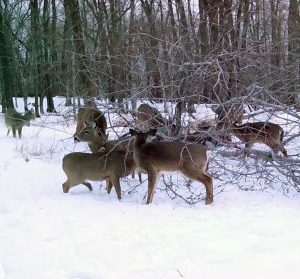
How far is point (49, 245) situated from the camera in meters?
4.87

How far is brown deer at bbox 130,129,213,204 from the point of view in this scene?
7098mm

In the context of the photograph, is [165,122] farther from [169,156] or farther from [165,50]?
[165,50]

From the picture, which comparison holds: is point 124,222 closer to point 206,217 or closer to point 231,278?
point 206,217

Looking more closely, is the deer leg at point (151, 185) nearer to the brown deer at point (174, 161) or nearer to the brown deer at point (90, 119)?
the brown deer at point (174, 161)

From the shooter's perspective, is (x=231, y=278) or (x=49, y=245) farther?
(x=49, y=245)

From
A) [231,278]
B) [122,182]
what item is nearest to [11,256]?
[231,278]

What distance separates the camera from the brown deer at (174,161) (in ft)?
23.3

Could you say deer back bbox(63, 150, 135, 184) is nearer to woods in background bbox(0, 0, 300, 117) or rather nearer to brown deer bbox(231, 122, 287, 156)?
woods in background bbox(0, 0, 300, 117)

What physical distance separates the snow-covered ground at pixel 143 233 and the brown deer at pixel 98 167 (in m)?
0.24

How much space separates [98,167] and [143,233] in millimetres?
2382

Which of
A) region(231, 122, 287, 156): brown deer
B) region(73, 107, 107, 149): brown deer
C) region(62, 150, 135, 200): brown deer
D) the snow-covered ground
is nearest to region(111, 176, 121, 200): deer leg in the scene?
region(62, 150, 135, 200): brown deer

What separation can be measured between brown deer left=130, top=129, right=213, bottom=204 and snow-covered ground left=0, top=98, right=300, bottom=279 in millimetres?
327

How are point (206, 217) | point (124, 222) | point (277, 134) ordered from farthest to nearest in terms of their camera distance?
point (277, 134) → point (206, 217) → point (124, 222)

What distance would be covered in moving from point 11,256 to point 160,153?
314 centimetres
